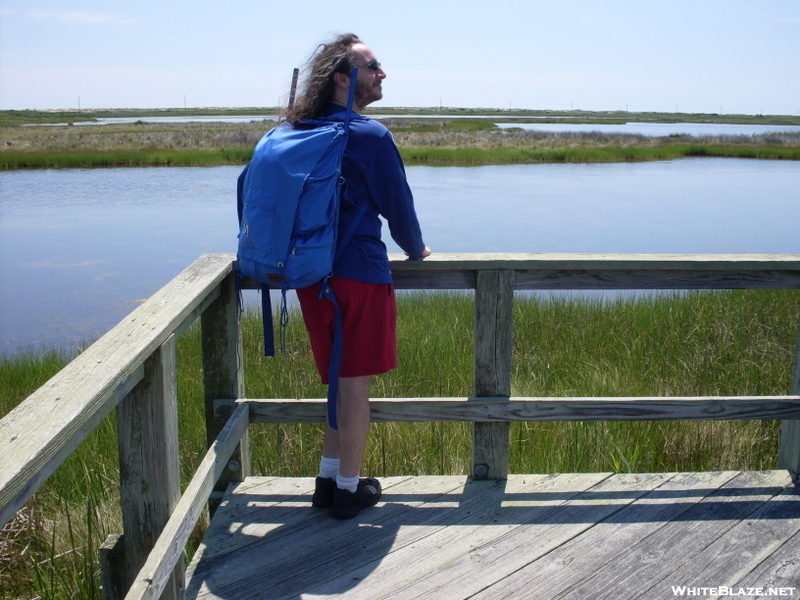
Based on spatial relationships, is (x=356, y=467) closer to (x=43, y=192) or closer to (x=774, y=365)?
(x=774, y=365)

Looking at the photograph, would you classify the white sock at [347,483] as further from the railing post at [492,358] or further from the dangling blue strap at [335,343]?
the railing post at [492,358]

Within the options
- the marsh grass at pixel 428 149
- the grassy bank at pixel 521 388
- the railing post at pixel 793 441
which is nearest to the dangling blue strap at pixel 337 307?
the grassy bank at pixel 521 388

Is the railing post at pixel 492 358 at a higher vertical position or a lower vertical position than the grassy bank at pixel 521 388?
higher

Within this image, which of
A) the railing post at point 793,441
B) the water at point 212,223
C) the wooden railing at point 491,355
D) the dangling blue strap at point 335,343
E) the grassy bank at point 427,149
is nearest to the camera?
the dangling blue strap at point 335,343

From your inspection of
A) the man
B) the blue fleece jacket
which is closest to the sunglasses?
the man

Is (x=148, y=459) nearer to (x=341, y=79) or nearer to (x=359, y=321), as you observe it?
(x=359, y=321)

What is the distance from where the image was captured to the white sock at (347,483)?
2490 millimetres

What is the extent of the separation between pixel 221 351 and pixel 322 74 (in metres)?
1.00

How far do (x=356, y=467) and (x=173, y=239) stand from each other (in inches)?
456

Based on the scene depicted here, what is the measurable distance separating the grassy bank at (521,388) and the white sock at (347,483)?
794 millimetres

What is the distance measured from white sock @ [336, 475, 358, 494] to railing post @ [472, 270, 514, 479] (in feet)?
1.62

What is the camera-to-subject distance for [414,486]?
109 inches

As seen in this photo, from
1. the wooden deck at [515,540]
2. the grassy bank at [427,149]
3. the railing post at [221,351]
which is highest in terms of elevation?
the grassy bank at [427,149]

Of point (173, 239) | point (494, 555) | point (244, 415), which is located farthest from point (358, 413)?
point (173, 239)
